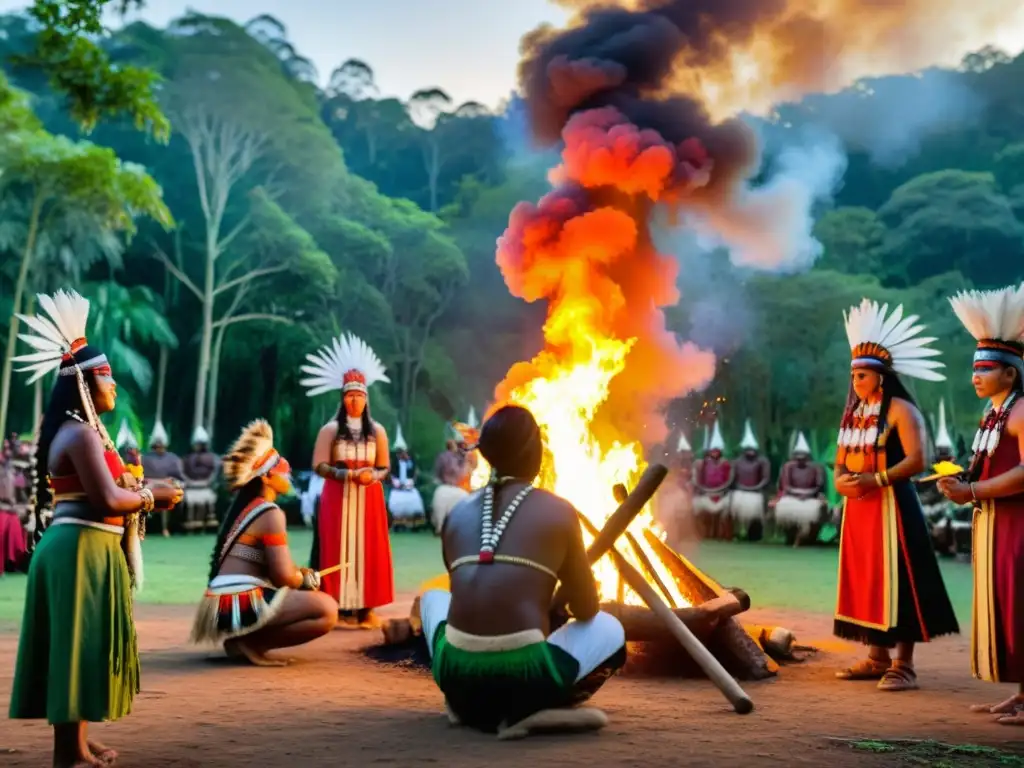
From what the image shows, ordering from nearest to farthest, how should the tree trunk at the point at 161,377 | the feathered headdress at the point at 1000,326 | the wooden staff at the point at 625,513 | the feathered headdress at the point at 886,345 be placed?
the wooden staff at the point at 625,513 < the feathered headdress at the point at 1000,326 < the feathered headdress at the point at 886,345 < the tree trunk at the point at 161,377

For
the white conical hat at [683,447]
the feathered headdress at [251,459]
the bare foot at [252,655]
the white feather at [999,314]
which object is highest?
the white feather at [999,314]

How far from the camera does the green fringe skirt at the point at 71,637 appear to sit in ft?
14.7

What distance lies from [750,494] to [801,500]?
4.40ft

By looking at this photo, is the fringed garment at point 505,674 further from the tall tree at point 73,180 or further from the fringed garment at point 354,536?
the tall tree at point 73,180

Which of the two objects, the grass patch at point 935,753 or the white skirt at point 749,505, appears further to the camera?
the white skirt at point 749,505

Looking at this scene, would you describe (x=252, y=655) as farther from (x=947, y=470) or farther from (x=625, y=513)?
(x=947, y=470)

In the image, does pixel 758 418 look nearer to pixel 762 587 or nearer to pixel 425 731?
pixel 762 587

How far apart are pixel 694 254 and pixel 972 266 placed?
1185 cm

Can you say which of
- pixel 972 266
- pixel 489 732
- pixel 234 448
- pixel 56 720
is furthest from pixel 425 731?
pixel 972 266

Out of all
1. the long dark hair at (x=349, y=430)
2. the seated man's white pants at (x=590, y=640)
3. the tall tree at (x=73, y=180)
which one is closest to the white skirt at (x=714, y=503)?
the tall tree at (x=73, y=180)

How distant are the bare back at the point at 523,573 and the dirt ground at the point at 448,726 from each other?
1.88 feet

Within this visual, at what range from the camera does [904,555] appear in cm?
671

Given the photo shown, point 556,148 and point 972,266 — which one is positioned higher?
point 972,266

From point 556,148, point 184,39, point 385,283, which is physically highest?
point 184,39
